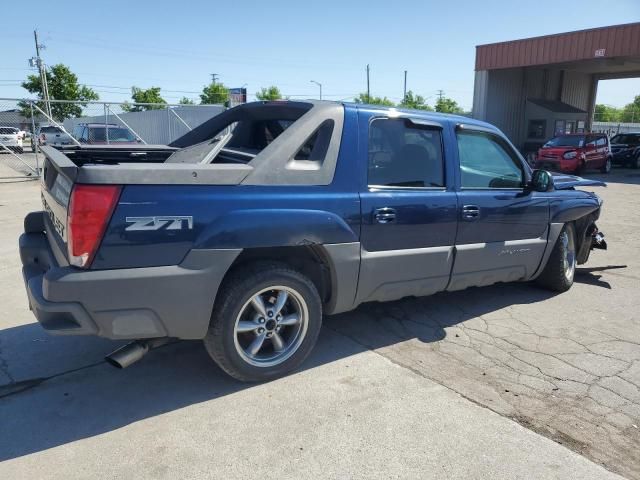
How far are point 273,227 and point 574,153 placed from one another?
19.5m

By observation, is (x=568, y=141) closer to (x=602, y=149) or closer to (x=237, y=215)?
(x=602, y=149)

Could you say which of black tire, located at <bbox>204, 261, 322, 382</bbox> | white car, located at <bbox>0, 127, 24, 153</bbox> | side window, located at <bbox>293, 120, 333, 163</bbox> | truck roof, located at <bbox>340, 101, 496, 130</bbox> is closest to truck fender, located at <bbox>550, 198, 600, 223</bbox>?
truck roof, located at <bbox>340, 101, 496, 130</bbox>

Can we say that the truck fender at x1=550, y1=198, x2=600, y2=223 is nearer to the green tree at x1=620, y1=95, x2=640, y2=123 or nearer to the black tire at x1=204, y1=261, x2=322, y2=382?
the black tire at x1=204, y1=261, x2=322, y2=382

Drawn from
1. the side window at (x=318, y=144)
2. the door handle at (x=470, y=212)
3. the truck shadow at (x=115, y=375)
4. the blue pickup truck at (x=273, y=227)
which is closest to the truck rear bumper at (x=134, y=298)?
the blue pickup truck at (x=273, y=227)

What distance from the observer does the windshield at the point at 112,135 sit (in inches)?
655

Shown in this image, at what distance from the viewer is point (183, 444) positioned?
275 cm

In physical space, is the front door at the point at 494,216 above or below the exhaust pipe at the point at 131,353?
above

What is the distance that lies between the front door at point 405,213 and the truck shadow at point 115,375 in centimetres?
52

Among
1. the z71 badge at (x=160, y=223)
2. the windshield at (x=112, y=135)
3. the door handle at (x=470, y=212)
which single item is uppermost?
the windshield at (x=112, y=135)

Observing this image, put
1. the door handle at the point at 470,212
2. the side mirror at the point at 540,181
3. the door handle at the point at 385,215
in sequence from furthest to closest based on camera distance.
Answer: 1. the side mirror at the point at 540,181
2. the door handle at the point at 470,212
3. the door handle at the point at 385,215

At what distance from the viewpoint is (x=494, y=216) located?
14.5 ft

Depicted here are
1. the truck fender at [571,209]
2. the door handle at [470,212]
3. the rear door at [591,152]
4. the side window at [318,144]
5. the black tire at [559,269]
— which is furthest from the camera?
the rear door at [591,152]

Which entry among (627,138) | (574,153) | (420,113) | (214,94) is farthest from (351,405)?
(214,94)

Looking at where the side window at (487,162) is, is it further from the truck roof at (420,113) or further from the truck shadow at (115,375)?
the truck shadow at (115,375)
